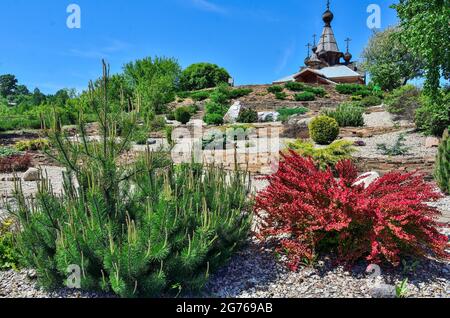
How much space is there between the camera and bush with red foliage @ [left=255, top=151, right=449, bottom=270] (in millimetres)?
2854

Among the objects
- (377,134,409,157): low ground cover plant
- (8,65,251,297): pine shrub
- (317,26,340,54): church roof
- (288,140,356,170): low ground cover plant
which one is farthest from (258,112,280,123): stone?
(317,26,340,54): church roof

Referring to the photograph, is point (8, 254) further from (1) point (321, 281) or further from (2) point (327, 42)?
(2) point (327, 42)

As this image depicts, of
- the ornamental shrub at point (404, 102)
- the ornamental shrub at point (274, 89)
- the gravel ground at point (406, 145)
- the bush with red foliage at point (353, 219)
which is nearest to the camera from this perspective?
the bush with red foliage at point (353, 219)

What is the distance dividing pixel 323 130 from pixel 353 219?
960cm

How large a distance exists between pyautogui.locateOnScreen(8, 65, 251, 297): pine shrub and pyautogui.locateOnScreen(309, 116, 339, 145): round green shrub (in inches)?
385

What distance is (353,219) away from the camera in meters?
2.95

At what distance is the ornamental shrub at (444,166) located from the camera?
6.00m

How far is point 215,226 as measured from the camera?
2.71 metres

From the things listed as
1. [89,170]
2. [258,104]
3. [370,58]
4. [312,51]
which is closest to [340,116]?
[258,104]

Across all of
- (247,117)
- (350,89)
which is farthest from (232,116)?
(350,89)

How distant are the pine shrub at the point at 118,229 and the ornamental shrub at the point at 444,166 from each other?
4.78 m

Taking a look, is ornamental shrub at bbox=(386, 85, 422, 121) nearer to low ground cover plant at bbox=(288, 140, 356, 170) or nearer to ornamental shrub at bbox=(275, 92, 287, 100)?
low ground cover plant at bbox=(288, 140, 356, 170)

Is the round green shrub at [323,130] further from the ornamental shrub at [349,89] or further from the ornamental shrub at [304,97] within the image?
the ornamental shrub at [349,89]

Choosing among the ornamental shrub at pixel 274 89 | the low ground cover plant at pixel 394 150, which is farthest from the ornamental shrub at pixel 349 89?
the low ground cover plant at pixel 394 150
